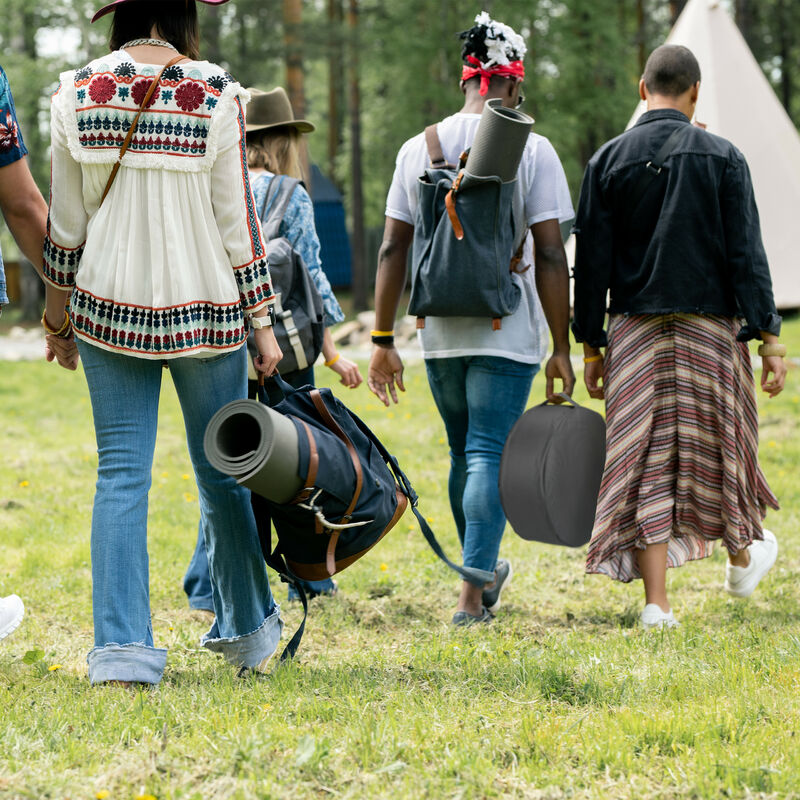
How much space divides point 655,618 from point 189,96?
2434 millimetres

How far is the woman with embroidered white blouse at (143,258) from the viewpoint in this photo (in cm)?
288

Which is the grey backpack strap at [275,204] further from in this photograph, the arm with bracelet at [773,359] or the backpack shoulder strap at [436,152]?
the arm with bracelet at [773,359]

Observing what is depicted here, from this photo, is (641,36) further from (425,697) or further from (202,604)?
(425,697)

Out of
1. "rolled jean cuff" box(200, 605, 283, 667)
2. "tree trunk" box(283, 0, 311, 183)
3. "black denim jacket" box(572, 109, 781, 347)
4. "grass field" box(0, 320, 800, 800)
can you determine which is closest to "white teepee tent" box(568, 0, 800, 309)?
"tree trunk" box(283, 0, 311, 183)

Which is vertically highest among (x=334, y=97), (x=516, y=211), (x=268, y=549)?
(x=516, y=211)

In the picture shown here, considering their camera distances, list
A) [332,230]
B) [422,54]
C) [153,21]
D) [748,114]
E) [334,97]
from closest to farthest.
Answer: [153,21] → [748,114] → [422,54] → [332,230] → [334,97]

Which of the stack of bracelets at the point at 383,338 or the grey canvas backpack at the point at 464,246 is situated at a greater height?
the grey canvas backpack at the point at 464,246

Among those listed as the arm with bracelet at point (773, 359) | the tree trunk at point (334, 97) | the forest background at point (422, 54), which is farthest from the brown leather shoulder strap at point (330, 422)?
the tree trunk at point (334, 97)

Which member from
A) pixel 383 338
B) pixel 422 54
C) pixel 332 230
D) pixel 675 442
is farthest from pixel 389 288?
pixel 332 230

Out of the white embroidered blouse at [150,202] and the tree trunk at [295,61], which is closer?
the white embroidered blouse at [150,202]

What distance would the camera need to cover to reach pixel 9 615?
328 cm

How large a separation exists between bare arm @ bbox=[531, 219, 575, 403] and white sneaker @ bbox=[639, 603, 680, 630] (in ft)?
2.76

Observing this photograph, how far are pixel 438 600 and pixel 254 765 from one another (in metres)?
2.30

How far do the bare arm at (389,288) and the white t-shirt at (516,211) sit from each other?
3.5 inches
